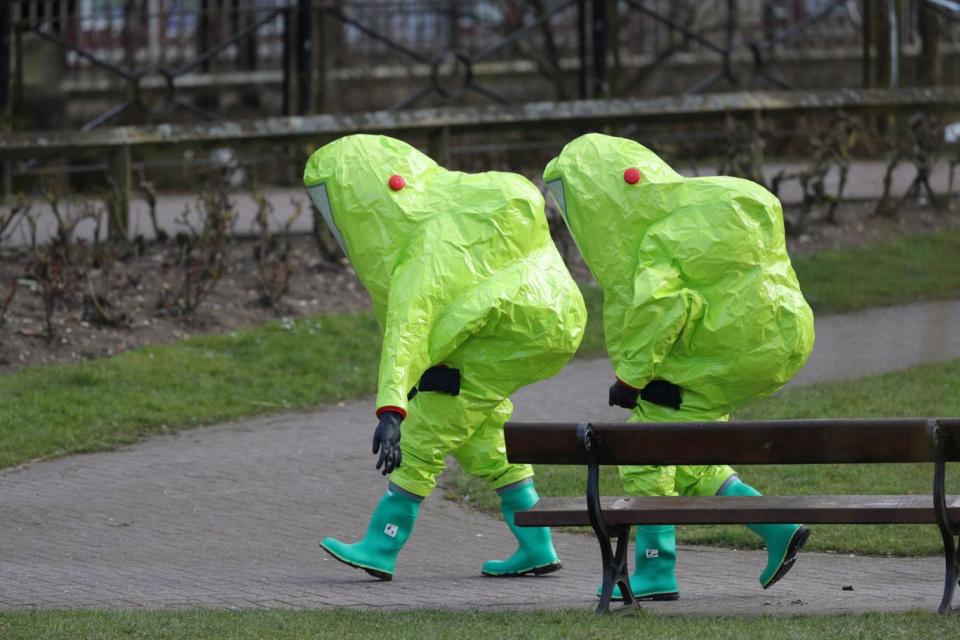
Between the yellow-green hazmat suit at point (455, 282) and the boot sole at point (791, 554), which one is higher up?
the yellow-green hazmat suit at point (455, 282)

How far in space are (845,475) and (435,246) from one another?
258 centimetres

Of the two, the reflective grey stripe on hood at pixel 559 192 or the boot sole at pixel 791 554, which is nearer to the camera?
the boot sole at pixel 791 554

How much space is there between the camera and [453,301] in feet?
20.3

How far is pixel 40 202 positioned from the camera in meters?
14.1

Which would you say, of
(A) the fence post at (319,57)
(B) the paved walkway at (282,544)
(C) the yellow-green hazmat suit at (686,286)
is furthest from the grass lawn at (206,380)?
(A) the fence post at (319,57)

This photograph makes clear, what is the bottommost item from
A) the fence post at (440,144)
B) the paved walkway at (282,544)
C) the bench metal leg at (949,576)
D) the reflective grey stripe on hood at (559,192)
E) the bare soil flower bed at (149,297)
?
the paved walkway at (282,544)

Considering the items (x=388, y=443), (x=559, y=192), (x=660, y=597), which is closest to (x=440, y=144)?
(x=559, y=192)

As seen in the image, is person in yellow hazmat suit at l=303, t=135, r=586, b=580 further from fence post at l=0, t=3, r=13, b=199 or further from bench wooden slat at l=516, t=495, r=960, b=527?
fence post at l=0, t=3, r=13, b=199

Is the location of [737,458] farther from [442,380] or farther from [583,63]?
[583,63]

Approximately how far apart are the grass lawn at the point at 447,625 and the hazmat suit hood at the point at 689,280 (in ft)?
3.13

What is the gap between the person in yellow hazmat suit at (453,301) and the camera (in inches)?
243

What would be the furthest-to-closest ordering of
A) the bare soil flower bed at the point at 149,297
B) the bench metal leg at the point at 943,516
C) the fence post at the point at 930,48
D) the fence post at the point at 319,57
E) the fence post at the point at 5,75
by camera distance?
the fence post at the point at 930,48
the fence post at the point at 319,57
the fence post at the point at 5,75
the bare soil flower bed at the point at 149,297
the bench metal leg at the point at 943,516

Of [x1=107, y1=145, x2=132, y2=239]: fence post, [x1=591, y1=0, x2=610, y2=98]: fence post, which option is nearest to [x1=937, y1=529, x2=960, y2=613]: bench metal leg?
[x1=107, y1=145, x2=132, y2=239]: fence post

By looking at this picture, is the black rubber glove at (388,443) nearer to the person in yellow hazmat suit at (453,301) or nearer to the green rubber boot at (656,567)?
the person in yellow hazmat suit at (453,301)
